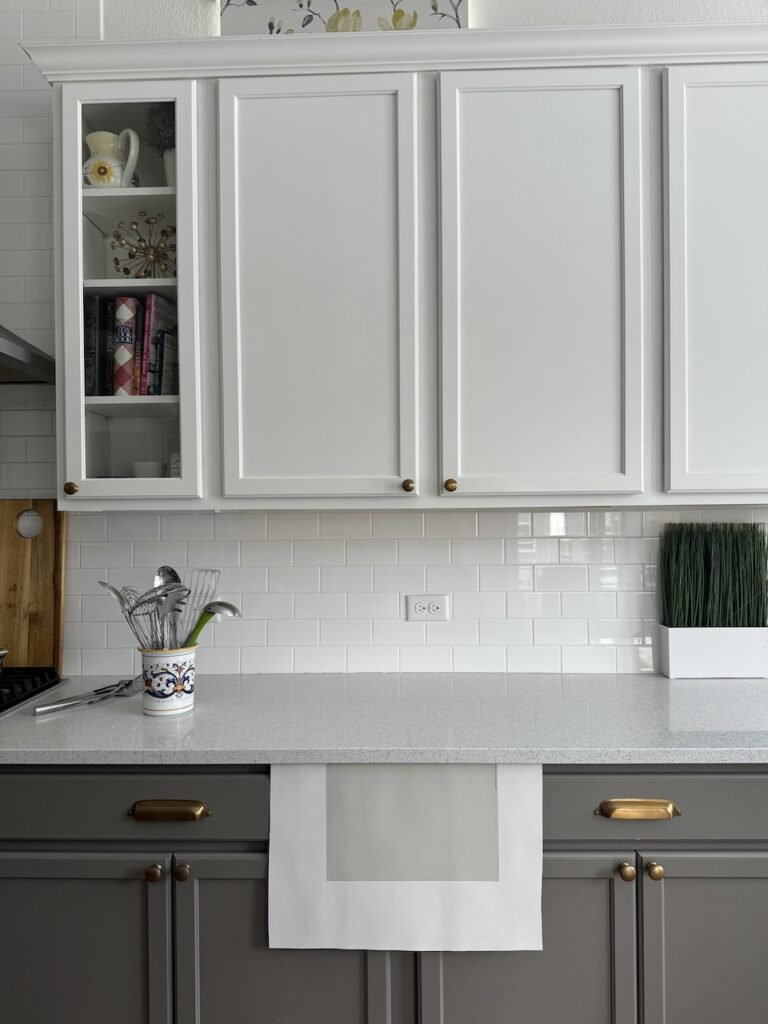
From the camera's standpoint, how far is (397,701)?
70.7 inches

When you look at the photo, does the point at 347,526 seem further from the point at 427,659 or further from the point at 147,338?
the point at 147,338

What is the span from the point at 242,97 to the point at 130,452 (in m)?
0.92

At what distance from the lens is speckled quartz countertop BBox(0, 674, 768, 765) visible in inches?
57.4

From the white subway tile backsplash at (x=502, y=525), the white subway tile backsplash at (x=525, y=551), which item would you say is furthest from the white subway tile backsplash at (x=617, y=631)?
the white subway tile backsplash at (x=502, y=525)

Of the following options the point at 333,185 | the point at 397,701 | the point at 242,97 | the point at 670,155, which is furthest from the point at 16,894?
the point at 670,155

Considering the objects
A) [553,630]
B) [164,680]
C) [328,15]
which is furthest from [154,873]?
[328,15]

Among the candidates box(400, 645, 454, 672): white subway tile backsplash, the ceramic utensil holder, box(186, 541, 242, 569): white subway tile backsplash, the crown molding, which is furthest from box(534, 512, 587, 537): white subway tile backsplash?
the crown molding

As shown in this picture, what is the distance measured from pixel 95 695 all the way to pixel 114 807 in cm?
41

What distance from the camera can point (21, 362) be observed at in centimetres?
177

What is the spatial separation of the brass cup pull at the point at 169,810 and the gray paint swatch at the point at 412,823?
267 mm

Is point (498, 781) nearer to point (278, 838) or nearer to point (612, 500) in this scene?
point (278, 838)

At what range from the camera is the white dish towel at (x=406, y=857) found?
1443mm

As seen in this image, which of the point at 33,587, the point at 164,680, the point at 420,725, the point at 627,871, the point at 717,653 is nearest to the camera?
the point at 627,871

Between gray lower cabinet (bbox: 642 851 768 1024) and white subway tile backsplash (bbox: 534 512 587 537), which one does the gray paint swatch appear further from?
white subway tile backsplash (bbox: 534 512 587 537)
